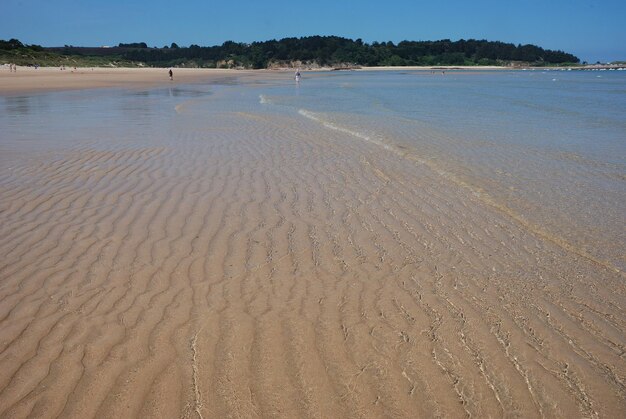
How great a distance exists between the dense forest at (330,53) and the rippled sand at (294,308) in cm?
13485

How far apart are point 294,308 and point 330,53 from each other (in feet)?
518

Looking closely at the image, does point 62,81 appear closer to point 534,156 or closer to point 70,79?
point 70,79

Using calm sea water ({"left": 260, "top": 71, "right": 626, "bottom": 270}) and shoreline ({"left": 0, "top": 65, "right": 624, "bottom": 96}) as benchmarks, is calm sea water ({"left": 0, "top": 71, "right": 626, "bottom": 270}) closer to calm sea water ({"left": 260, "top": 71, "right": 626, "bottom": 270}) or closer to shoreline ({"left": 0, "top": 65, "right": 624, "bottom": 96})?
calm sea water ({"left": 260, "top": 71, "right": 626, "bottom": 270})

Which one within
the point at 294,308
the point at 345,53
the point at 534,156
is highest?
the point at 294,308

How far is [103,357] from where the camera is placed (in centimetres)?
334

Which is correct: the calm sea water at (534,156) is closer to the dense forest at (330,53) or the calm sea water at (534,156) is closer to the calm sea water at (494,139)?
the calm sea water at (494,139)

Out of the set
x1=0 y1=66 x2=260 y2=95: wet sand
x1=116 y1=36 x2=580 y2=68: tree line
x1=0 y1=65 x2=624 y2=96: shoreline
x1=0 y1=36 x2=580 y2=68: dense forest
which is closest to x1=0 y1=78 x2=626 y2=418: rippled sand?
x1=0 y1=65 x2=624 y2=96: shoreline

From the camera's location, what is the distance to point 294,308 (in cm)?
400

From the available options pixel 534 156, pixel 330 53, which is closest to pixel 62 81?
pixel 534 156

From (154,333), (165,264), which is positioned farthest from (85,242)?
(154,333)

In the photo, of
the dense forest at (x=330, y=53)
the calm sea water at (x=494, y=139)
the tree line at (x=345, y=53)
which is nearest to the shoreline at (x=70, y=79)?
the calm sea water at (x=494, y=139)

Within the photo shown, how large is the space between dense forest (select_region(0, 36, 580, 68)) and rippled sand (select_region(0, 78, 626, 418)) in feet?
442

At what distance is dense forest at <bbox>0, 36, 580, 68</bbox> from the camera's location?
14150 cm

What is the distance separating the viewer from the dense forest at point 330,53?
464ft
